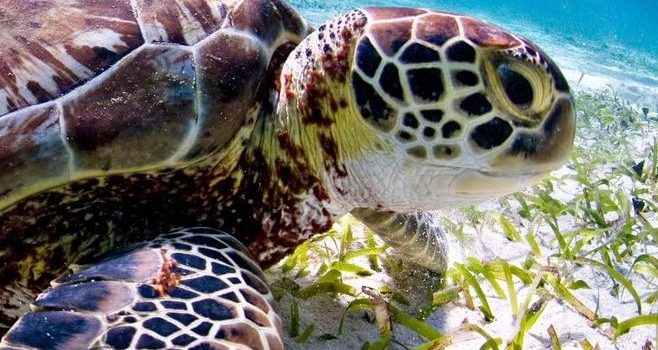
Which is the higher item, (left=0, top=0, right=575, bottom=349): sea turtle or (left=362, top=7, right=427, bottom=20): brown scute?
(left=362, top=7, right=427, bottom=20): brown scute

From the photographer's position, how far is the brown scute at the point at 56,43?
1.45m

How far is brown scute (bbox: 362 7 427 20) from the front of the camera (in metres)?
1.61

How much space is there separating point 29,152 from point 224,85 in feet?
1.81

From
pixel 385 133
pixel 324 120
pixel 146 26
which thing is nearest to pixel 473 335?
pixel 385 133

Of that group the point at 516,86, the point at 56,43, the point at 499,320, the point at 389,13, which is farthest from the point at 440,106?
the point at 56,43

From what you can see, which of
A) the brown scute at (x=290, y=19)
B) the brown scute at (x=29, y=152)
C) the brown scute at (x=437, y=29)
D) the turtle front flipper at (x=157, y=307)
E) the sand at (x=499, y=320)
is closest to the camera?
the turtle front flipper at (x=157, y=307)

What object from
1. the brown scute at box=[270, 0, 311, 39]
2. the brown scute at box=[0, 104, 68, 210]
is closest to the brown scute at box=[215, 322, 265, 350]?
the brown scute at box=[0, 104, 68, 210]

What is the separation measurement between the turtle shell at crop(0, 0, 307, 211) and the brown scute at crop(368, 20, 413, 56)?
389 mm

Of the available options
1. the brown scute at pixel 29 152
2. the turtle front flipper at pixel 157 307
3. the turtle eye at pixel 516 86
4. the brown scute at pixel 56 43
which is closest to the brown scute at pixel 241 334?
the turtle front flipper at pixel 157 307

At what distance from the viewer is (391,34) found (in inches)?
61.0

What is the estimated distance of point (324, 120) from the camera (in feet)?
5.52

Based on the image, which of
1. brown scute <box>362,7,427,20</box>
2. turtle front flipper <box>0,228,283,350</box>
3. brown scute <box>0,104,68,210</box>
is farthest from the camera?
brown scute <box>362,7,427,20</box>

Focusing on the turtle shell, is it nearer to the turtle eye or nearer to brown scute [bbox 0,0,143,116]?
brown scute [bbox 0,0,143,116]

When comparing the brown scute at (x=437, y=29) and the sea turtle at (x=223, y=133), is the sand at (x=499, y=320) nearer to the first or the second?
the sea turtle at (x=223, y=133)
